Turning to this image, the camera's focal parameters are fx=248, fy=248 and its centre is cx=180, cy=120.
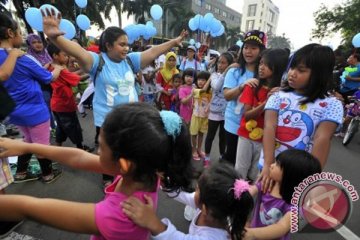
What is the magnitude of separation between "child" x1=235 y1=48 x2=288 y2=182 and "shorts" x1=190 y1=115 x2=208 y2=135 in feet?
4.76

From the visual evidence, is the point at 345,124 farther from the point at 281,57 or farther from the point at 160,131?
the point at 160,131

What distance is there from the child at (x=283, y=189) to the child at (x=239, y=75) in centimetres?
113

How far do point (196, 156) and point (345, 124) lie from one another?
→ 4.35 m

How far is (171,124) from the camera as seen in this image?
3.26 ft

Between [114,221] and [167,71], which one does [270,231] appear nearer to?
[114,221]

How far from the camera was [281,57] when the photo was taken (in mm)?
2045

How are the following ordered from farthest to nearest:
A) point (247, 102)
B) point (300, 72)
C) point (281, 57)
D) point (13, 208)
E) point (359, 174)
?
point (359, 174)
point (247, 102)
point (281, 57)
point (300, 72)
point (13, 208)

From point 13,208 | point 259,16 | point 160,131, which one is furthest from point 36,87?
point 259,16

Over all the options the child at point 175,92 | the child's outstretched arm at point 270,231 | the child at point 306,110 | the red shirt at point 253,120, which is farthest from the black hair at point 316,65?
the child at point 175,92

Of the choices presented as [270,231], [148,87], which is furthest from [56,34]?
[148,87]

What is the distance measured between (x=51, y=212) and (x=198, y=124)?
10.4 feet

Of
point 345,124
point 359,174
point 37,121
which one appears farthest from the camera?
point 345,124

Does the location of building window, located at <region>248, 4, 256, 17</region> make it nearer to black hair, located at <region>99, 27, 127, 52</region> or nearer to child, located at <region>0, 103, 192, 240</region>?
black hair, located at <region>99, 27, 127, 52</region>

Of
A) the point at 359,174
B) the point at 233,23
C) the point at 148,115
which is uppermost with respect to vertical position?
the point at 233,23
